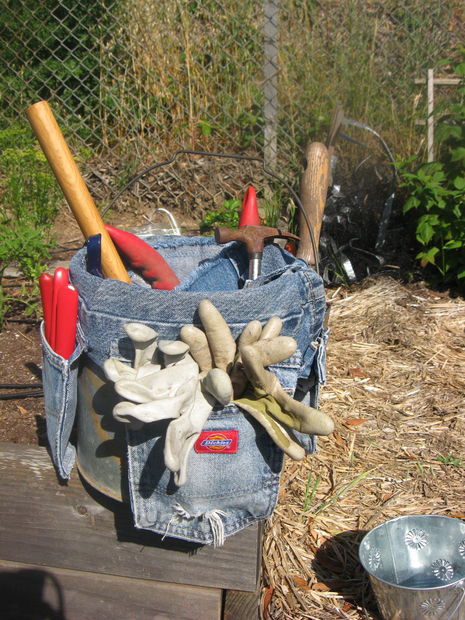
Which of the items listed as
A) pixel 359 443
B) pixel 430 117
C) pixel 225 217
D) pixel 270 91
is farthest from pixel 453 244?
Result: pixel 270 91

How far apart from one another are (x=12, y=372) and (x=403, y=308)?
1.79 metres

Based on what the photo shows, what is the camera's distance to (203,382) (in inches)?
47.0

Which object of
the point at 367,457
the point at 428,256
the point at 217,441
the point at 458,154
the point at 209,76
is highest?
the point at 209,76

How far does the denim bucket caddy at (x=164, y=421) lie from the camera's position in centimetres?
125

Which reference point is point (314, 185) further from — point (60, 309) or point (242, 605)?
point (242, 605)

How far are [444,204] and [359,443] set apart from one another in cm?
137

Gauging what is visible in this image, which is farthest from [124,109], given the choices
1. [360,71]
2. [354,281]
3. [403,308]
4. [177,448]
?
[177,448]

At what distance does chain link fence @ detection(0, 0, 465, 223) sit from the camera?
413 centimetres

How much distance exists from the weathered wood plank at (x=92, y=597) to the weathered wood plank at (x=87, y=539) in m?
0.02

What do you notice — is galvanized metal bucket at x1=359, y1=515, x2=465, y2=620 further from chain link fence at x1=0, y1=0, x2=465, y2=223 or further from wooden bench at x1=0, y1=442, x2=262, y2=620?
chain link fence at x1=0, y1=0, x2=465, y2=223

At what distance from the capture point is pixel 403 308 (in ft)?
10.2

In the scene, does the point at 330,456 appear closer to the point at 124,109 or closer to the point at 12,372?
the point at 12,372

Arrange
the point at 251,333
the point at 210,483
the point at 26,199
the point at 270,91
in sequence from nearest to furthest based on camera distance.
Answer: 1. the point at 251,333
2. the point at 210,483
3. the point at 26,199
4. the point at 270,91

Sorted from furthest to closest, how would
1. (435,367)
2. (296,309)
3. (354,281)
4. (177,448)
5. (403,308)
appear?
(354,281) → (403,308) → (435,367) → (296,309) → (177,448)
